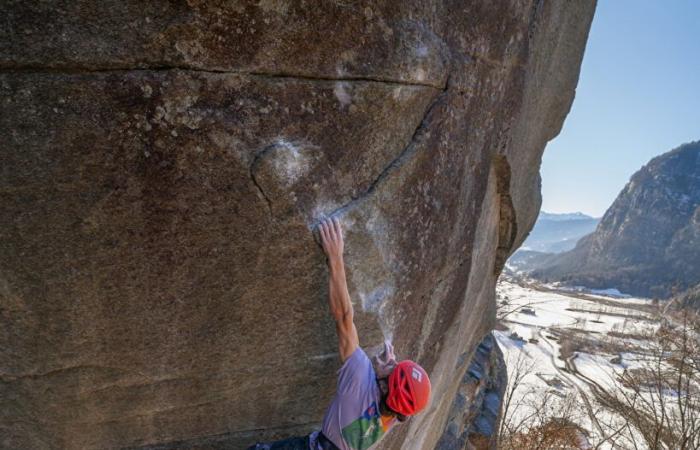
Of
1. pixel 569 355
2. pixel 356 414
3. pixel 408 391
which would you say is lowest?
pixel 569 355

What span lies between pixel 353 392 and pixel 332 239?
2.88ft

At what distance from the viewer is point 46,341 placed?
2488mm

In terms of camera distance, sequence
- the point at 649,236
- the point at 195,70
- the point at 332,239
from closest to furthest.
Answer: the point at 195,70 < the point at 332,239 < the point at 649,236

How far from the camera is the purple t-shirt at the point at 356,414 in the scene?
2375 mm

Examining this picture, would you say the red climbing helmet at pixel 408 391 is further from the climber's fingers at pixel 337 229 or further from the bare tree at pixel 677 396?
the bare tree at pixel 677 396

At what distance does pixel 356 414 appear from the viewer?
2385 mm

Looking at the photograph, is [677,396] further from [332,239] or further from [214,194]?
[214,194]

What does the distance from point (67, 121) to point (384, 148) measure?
1.73 metres

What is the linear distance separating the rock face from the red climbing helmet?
27.8 inches

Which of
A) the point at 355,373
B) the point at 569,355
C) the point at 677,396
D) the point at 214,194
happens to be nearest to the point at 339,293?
the point at 355,373

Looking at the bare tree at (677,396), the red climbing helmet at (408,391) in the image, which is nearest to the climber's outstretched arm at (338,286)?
the red climbing helmet at (408,391)

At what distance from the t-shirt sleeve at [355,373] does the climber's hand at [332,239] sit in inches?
22.6

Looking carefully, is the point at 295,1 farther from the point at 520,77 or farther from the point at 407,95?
the point at 520,77

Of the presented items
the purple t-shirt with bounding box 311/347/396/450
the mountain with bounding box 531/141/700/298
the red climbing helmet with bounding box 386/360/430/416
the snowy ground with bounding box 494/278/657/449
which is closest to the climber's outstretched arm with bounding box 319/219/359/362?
the purple t-shirt with bounding box 311/347/396/450
